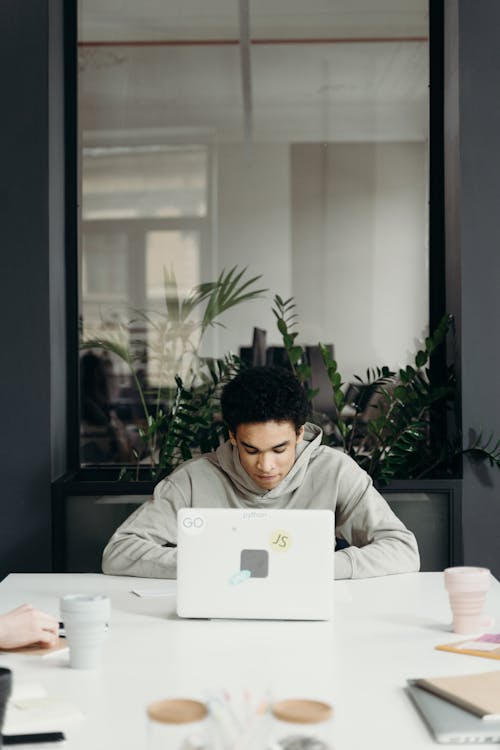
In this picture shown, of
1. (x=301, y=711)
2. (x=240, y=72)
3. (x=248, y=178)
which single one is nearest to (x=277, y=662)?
(x=301, y=711)

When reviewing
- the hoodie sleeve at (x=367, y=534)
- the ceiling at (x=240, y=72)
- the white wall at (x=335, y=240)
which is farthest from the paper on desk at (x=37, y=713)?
the ceiling at (x=240, y=72)

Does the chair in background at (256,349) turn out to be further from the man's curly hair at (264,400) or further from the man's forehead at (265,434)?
the man's forehead at (265,434)

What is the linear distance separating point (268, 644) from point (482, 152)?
2.32 metres

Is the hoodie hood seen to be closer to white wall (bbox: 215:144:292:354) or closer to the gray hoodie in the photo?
the gray hoodie


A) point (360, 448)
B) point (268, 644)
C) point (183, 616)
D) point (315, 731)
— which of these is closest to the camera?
point (315, 731)

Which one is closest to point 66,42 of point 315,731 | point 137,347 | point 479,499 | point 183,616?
point 137,347

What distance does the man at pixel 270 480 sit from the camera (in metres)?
2.97

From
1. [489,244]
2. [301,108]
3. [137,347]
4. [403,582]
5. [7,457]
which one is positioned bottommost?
[403,582]

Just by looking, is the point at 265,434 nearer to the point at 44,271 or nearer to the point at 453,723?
the point at 44,271

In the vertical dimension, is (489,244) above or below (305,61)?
below

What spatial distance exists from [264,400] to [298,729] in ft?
6.16

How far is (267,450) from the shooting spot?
299 cm

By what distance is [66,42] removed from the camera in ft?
13.8

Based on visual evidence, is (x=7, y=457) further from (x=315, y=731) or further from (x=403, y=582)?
(x=315, y=731)
